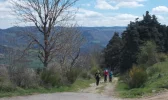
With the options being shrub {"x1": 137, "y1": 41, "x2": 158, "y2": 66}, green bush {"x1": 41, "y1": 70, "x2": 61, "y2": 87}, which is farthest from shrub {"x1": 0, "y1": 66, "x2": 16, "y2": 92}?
shrub {"x1": 137, "y1": 41, "x2": 158, "y2": 66}

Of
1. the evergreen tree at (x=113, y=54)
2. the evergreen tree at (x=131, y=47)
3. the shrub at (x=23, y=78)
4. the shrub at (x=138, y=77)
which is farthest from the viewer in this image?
the evergreen tree at (x=113, y=54)

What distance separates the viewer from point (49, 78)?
81.0 feet

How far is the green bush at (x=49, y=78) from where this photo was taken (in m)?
24.5

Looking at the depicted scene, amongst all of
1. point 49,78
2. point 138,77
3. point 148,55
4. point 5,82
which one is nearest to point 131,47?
point 148,55

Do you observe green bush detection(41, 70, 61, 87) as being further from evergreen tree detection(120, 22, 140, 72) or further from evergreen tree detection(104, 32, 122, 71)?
evergreen tree detection(104, 32, 122, 71)

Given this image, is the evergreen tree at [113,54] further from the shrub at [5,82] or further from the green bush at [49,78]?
the shrub at [5,82]

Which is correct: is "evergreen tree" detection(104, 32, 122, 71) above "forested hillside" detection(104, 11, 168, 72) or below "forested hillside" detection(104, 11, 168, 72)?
below

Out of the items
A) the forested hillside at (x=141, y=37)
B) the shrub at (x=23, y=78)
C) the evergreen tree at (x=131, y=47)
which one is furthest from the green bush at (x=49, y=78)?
the evergreen tree at (x=131, y=47)

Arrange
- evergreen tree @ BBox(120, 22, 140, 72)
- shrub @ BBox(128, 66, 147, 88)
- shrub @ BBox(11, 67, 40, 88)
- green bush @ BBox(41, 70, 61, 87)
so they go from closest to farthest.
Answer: shrub @ BBox(11, 67, 40, 88) → green bush @ BBox(41, 70, 61, 87) → shrub @ BBox(128, 66, 147, 88) → evergreen tree @ BBox(120, 22, 140, 72)

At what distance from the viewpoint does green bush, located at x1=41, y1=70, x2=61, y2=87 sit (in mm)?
24469

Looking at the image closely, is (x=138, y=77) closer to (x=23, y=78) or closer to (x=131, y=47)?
(x=23, y=78)

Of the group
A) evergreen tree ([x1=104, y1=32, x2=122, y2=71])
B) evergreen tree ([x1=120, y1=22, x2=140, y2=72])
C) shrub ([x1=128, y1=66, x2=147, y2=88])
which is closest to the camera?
shrub ([x1=128, y1=66, x2=147, y2=88])

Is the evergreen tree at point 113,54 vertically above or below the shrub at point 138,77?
below

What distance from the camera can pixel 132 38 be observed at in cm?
6281
